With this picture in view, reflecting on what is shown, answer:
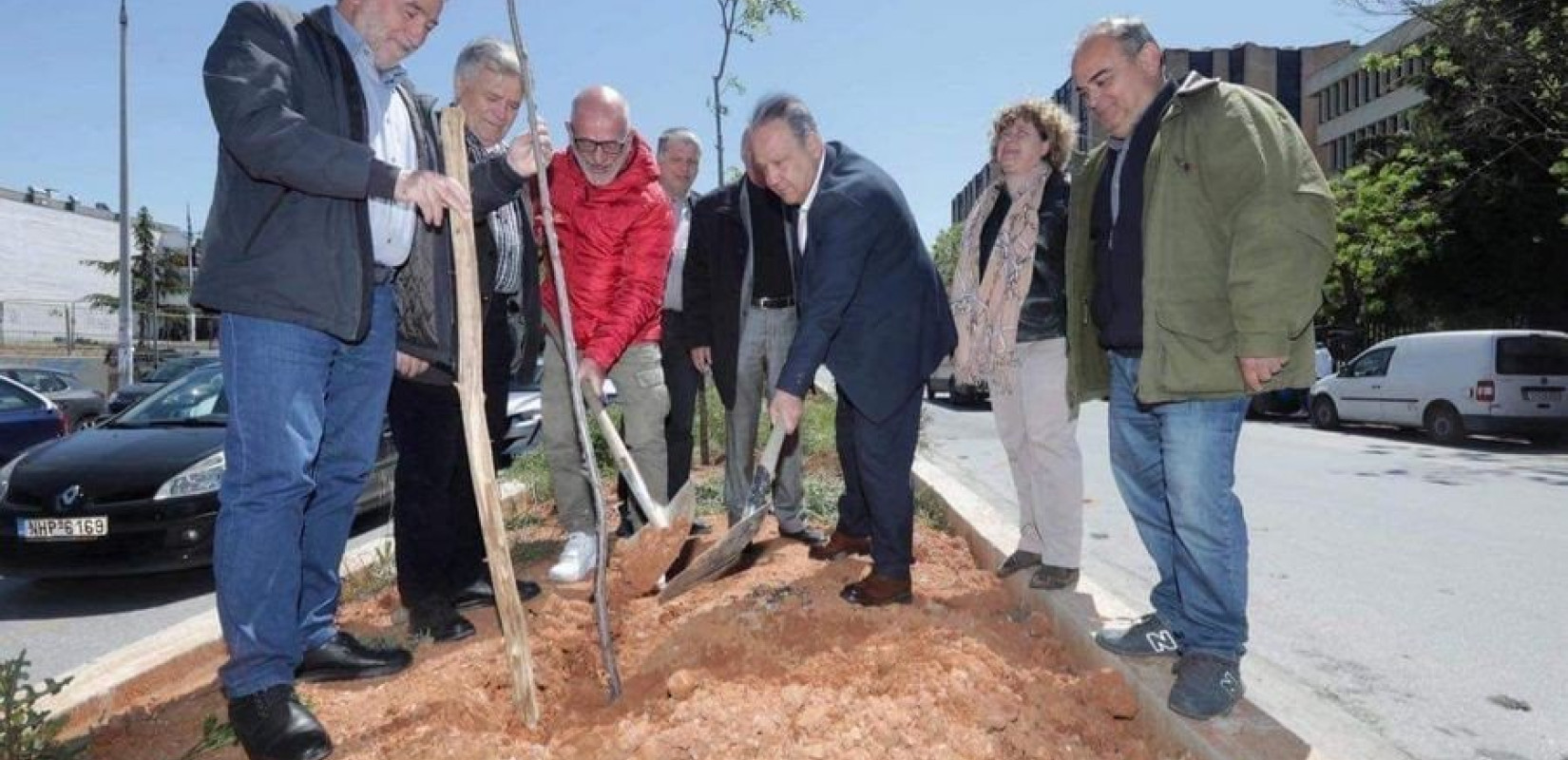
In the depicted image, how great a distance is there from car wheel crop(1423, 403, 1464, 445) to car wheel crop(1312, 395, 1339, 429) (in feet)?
7.13


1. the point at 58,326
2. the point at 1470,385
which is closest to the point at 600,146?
the point at 1470,385

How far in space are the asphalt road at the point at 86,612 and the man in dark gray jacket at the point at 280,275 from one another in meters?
2.42

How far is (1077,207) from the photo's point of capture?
3.37 meters

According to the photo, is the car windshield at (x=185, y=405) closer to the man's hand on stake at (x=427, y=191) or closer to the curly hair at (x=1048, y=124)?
the man's hand on stake at (x=427, y=191)

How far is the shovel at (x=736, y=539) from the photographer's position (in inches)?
131

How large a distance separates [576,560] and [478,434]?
5.72ft

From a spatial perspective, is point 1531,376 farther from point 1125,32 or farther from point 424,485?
point 424,485

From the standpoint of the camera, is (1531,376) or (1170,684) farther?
(1531,376)

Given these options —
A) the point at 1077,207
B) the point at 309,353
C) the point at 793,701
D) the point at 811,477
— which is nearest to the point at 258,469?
the point at 309,353

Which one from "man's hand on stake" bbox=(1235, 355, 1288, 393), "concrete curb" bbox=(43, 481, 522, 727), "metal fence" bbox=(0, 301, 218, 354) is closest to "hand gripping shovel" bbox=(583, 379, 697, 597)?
"concrete curb" bbox=(43, 481, 522, 727)

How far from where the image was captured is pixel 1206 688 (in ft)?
8.30

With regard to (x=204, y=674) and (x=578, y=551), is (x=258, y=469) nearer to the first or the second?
(x=204, y=674)

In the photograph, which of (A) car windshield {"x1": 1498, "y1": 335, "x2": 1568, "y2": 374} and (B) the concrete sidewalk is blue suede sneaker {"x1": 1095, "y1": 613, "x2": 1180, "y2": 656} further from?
(A) car windshield {"x1": 1498, "y1": 335, "x2": 1568, "y2": 374}

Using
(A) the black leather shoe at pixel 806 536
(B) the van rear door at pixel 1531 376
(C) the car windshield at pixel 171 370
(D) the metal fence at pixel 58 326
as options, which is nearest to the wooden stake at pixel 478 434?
(A) the black leather shoe at pixel 806 536
